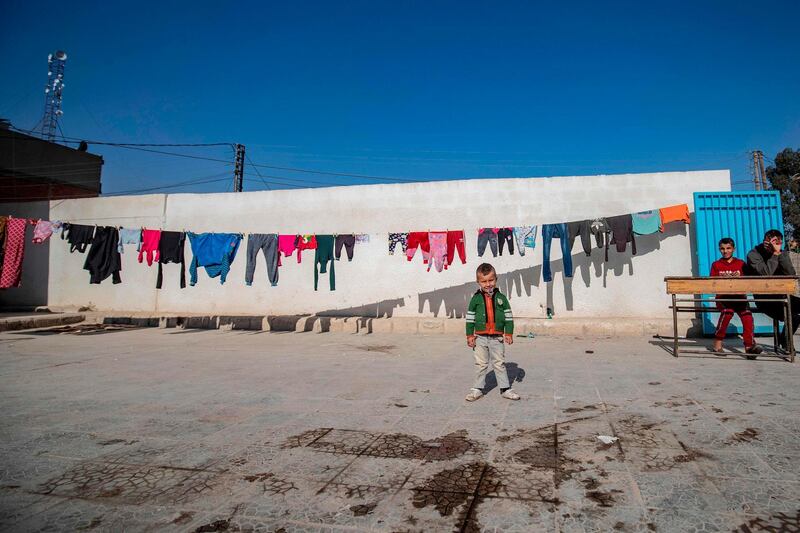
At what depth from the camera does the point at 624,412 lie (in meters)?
3.96

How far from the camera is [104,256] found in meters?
10.9

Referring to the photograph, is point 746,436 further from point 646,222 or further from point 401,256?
point 401,256

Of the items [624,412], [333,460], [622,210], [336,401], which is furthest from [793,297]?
[333,460]

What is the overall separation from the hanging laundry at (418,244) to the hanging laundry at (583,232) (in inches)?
125

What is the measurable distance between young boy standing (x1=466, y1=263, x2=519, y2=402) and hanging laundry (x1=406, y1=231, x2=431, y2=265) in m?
5.47

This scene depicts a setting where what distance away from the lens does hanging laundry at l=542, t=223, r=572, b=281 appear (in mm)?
9727

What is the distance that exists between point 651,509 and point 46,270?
56.9ft

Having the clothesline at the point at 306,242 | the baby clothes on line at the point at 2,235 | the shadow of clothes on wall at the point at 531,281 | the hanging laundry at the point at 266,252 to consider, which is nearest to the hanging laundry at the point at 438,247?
the clothesline at the point at 306,242

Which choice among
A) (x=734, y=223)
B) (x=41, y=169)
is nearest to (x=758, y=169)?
(x=734, y=223)

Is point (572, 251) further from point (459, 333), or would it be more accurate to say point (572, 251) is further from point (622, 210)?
point (459, 333)

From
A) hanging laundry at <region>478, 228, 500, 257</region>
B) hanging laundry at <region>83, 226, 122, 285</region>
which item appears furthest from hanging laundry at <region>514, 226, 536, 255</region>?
hanging laundry at <region>83, 226, 122, 285</region>

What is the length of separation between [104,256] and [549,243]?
1070 centimetres

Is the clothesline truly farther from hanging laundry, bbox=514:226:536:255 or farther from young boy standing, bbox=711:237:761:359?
young boy standing, bbox=711:237:761:359

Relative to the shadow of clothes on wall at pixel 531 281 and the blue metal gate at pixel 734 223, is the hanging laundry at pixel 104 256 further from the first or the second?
the blue metal gate at pixel 734 223
